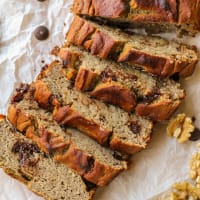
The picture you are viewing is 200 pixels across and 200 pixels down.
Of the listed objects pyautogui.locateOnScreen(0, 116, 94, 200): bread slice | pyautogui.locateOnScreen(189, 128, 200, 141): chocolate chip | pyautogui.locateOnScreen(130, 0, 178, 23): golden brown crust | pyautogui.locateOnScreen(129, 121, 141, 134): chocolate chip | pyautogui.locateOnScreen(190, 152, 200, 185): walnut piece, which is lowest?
pyautogui.locateOnScreen(0, 116, 94, 200): bread slice

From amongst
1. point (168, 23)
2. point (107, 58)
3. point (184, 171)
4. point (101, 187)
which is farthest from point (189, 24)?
point (101, 187)

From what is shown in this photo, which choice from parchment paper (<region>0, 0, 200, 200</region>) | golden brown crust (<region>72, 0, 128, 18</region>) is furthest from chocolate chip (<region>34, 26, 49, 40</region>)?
golden brown crust (<region>72, 0, 128, 18</region>)

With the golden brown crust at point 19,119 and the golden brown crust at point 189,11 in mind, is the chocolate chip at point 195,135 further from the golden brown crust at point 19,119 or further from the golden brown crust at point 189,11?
the golden brown crust at point 19,119

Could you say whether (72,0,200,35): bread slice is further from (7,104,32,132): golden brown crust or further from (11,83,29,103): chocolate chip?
(7,104,32,132): golden brown crust

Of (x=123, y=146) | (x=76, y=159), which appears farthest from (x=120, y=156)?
(x=76, y=159)

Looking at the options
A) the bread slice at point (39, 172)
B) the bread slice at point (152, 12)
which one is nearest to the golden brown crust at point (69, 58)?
the bread slice at point (152, 12)

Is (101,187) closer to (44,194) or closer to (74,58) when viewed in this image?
(44,194)
